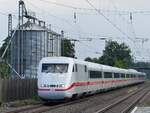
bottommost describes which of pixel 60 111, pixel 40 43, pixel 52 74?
pixel 60 111

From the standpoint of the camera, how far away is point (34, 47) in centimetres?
6222

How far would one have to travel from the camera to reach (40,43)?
6394cm

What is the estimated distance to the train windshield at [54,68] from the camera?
3175 centimetres

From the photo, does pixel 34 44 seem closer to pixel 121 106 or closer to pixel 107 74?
pixel 107 74

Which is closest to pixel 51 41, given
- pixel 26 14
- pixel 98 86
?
pixel 26 14

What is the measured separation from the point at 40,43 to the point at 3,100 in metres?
32.1

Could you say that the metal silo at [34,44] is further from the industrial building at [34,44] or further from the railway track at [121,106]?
the railway track at [121,106]

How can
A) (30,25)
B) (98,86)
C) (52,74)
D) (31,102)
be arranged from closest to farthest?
(52,74)
(31,102)
(98,86)
(30,25)

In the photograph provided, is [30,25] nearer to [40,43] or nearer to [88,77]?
[40,43]

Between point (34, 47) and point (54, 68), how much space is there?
30.6 metres

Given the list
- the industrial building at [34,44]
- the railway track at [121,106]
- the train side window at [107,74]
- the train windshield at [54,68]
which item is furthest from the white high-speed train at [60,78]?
the industrial building at [34,44]

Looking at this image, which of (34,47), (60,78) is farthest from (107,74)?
(60,78)

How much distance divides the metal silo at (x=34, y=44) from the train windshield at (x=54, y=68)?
23988 mm

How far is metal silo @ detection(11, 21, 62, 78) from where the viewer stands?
58.3 meters
